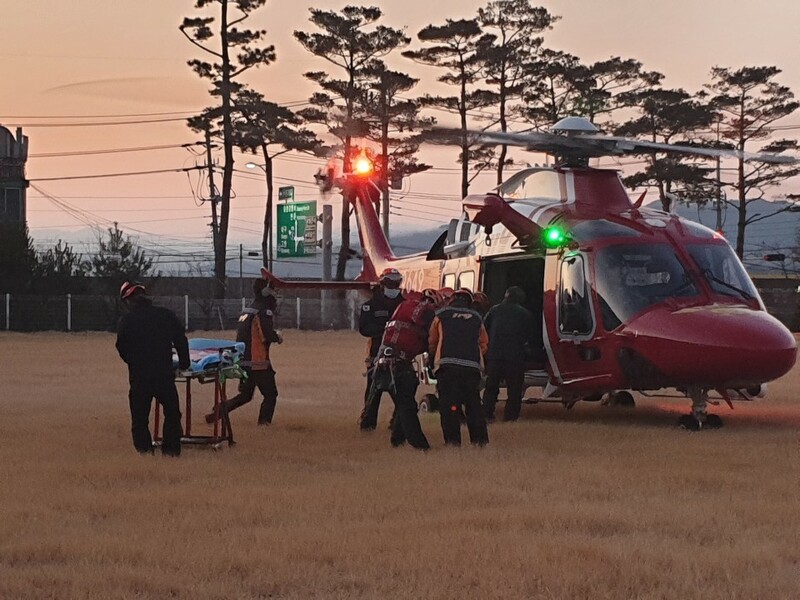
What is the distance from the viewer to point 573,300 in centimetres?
1612

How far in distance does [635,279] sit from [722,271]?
1055 mm

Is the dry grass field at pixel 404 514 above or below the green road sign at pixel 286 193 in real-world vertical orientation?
below

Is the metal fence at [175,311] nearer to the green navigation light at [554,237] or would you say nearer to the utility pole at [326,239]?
the utility pole at [326,239]

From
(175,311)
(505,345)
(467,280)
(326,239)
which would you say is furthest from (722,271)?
(326,239)

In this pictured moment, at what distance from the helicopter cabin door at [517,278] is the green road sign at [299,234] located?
234ft

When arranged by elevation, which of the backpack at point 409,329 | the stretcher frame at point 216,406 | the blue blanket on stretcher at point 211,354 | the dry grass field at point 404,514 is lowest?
the dry grass field at point 404,514

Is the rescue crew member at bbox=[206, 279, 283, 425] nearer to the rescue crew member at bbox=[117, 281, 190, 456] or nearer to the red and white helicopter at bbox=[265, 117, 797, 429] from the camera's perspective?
the red and white helicopter at bbox=[265, 117, 797, 429]

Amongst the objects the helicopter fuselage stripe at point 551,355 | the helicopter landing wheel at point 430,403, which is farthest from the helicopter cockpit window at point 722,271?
the helicopter landing wheel at point 430,403

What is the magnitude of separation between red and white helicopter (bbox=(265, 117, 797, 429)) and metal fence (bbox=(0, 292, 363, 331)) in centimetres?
3812

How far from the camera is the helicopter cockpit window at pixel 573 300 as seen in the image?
15.9m

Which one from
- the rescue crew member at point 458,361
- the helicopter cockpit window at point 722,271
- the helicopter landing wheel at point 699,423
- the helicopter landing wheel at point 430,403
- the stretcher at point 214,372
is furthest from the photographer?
the helicopter landing wheel at point 430,403

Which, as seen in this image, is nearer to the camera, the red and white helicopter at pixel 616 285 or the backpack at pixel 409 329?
the backpack at pixel 409 329

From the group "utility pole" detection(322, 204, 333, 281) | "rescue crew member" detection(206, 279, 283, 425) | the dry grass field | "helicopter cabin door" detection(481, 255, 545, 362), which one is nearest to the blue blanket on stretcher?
the dry grass field

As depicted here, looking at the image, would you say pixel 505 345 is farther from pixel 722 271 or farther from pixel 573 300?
pixel 722 271
